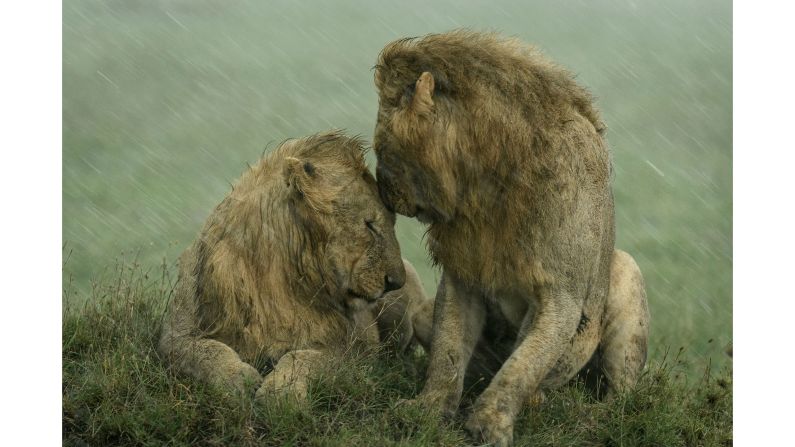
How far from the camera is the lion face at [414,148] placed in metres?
5.47

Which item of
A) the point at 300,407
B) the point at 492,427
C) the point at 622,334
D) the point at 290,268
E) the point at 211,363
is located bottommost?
the point at 211,363

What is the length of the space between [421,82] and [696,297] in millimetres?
2250

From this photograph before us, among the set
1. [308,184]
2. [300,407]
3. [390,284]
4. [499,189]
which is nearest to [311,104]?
[308,184]

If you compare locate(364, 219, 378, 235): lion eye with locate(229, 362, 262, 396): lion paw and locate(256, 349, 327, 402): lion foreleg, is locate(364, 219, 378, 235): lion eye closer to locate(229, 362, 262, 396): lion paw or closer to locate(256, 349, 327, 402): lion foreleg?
locate(256, 349, 327, 402): lion foreleg

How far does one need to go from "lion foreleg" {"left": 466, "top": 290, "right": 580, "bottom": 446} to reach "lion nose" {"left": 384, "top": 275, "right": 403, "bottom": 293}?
26.5 inches

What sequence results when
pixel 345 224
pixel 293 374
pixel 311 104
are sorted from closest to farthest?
pixel 293 374
pixel 345 224
pixel 311 104

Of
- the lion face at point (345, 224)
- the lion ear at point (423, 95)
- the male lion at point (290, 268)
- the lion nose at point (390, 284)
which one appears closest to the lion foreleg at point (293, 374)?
the male lion at point (290, 268)

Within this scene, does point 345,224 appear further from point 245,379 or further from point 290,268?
point 245,379

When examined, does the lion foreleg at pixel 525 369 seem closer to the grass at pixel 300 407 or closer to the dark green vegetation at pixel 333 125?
the grass at pixel 300 407

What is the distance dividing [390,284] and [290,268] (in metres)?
0.49

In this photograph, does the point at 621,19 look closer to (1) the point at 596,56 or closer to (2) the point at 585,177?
(1) the point at 596,56

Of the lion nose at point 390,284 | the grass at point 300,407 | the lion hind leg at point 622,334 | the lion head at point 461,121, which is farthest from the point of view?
the lion hind leg at point 622,334

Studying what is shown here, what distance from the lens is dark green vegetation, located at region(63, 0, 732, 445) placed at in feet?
20.4

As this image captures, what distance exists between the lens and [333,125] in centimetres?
623
